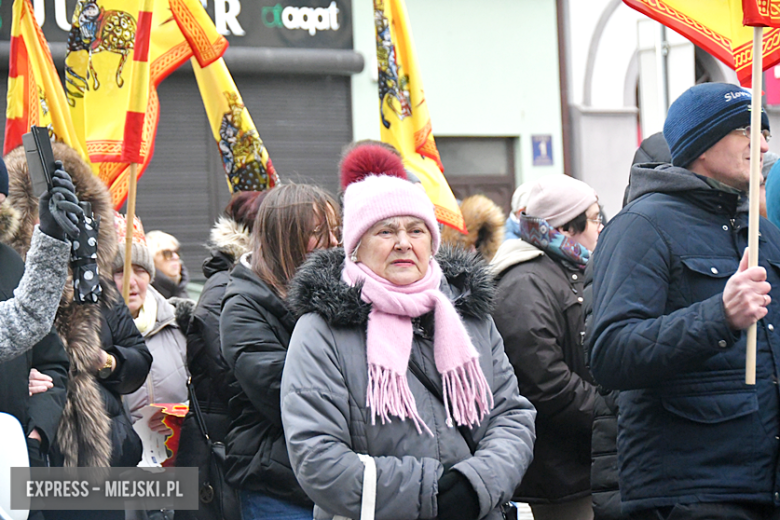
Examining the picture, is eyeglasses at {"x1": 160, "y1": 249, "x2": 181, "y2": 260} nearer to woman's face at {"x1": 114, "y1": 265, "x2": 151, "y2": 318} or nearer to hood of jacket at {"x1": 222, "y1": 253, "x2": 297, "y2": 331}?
woman's face at {"x1": 114, "y1": 265, "x2": 151, "y2": 318}

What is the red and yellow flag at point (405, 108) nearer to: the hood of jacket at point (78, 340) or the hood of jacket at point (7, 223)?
the hood of jacket at point (78, 340)

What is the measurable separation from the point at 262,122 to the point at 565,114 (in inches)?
164

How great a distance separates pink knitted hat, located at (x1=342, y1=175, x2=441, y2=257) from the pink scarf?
0.46 ft

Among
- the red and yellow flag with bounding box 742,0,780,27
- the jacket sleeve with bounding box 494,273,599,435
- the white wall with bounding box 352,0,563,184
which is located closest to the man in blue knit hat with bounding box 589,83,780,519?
the red and yellow flag with bounding box 742,0,780,27

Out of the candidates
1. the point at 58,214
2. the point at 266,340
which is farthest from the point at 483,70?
the point at 58,214

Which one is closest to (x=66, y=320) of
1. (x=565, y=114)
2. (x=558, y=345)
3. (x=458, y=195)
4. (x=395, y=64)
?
(x=558, y=345)

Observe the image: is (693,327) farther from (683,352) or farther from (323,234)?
(323,234)

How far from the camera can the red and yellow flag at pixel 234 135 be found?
5.71m

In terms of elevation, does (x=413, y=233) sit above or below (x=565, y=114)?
below

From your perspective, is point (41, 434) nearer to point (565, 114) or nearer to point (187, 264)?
point (187, 264)

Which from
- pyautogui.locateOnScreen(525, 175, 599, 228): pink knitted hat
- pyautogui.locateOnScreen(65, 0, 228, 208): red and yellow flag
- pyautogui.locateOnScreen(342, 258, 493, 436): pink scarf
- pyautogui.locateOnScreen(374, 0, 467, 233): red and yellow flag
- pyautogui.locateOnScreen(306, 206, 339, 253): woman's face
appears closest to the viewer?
pyautogui.locateOnScreen(342, 258, 493, 436): pink scarf

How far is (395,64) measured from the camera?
6227 mm

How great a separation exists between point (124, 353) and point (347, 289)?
5.68 feet

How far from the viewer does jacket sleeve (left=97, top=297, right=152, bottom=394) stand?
13.6 ft
